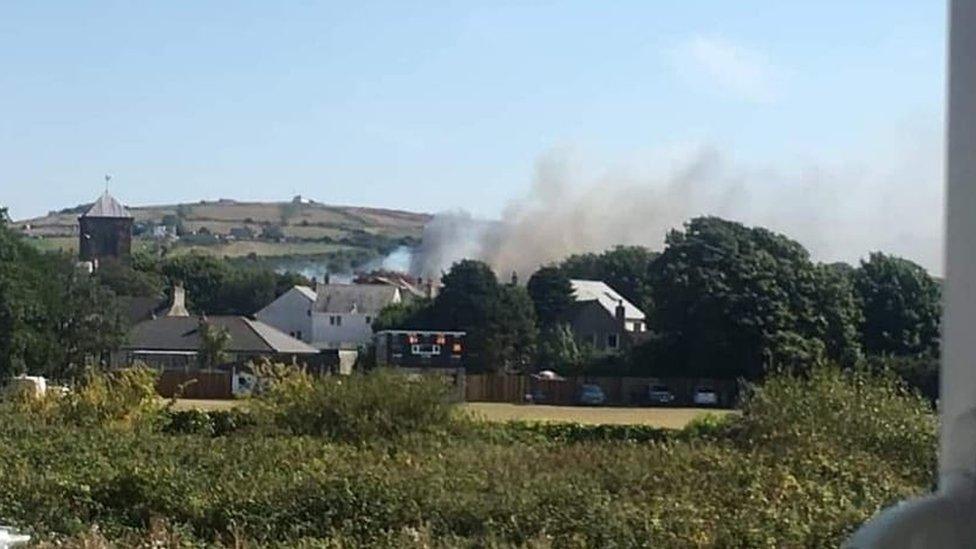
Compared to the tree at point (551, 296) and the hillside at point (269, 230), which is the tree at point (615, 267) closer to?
the tree at point (551, 296)

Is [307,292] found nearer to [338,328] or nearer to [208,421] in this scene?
[338,328]

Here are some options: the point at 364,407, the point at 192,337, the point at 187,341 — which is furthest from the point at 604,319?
the point at 364,407

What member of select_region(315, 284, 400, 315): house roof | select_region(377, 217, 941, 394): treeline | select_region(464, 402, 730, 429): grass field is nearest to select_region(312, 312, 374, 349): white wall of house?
select_region(315, 284, 400, 315): house roof

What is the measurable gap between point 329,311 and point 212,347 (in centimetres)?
2194

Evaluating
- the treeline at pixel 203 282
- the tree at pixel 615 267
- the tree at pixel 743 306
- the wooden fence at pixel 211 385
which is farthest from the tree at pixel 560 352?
the treeline at pixel 203 282

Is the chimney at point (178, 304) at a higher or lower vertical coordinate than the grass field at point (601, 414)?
higher

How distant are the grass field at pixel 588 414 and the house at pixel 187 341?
1853 cm

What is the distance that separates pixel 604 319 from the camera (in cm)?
5175

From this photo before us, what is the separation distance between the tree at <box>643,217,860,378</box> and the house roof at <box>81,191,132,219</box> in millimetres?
71330

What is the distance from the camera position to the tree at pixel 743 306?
88.9ft

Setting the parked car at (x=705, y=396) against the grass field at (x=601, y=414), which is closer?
the grass field at (x=601, y=414)

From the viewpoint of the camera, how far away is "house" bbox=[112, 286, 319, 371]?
5169 cm

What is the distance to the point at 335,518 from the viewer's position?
9.99 m

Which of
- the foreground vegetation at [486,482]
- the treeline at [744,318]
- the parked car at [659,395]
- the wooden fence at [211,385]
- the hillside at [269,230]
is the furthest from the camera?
the hillside at [269,230]
